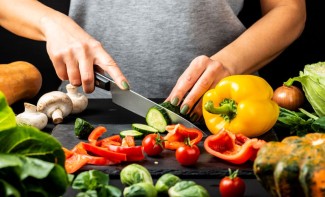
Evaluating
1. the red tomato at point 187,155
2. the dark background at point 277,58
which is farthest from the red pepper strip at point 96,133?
the dark background at point 277,58

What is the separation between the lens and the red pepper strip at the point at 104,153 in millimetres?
2100

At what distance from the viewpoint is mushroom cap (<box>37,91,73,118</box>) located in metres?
2.59

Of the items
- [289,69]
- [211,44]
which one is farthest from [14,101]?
[289,69]

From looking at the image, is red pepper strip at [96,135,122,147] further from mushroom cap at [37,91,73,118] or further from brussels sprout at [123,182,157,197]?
brussels sprout at [123,182,157,197]

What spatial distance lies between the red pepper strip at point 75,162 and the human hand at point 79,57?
1.54ft

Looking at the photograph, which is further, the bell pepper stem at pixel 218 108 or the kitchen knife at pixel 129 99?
the kitchen knife at pixel 129 99

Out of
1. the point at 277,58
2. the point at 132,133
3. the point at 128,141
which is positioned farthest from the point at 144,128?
the point at 277,58

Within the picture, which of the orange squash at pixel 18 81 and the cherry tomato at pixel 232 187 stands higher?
the cherry tomato at pixel 232 187

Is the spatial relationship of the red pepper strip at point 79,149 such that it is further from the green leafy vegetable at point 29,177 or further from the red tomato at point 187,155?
the green leafy vegetable at point 29,177

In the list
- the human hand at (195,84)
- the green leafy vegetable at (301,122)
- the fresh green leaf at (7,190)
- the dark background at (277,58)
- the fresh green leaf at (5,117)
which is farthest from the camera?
the dark background at (277,58)

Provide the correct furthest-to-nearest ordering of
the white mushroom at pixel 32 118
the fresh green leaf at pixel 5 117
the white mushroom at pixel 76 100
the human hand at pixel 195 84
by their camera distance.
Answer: the white mushroom at pixel 76 100, the human hand at pixel 195 84, the white mushroom at pixel 32 118, the fresh green leaf at pixel 5 117

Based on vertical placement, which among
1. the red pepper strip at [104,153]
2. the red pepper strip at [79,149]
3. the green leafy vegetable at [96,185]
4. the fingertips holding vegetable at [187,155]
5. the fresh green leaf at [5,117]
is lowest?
the red pepper strip at [79,149]

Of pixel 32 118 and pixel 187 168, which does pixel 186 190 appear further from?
pixel 32 118

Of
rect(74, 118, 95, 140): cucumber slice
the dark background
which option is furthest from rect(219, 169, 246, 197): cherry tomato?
the dark background
